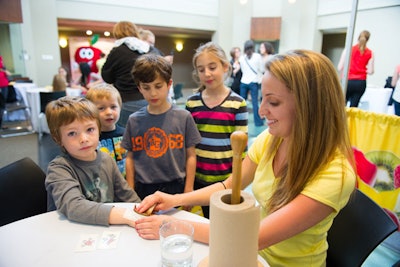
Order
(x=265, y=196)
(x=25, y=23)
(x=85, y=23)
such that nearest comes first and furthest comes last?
(x=265, y=196), (x=25, y=23), (x=85, y=23)

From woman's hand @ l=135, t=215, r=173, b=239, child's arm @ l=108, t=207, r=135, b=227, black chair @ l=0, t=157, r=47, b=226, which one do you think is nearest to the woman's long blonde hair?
woman's hand @ l=135, t=215, r=173, b=239

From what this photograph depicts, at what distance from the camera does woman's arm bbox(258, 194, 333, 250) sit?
2.78 feet

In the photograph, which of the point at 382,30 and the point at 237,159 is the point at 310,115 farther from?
the point at 382,30

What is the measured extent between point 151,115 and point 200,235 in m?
0.92

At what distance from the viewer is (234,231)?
2.02ft

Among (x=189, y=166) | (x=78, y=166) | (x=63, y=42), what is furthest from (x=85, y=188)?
(x=63, y=42)

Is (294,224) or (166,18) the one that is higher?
(166,18)

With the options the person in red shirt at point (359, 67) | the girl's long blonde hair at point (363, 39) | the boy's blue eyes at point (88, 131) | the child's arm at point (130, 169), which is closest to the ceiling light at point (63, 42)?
the person in red shirt at point (359, 67)

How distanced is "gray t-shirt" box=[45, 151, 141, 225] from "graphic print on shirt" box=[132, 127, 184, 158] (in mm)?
311

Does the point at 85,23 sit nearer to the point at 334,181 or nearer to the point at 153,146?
the point at 153,146

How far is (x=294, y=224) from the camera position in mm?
858

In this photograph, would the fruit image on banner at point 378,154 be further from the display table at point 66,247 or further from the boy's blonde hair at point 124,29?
the boy's blonde hair at point 124,29

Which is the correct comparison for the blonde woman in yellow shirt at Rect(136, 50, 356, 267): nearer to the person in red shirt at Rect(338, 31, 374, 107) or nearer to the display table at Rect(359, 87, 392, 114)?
the person in red shirt at Rect(338, 31, 374, 107)

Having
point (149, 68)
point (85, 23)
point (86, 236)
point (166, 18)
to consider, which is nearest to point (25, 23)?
point (85, 23)
